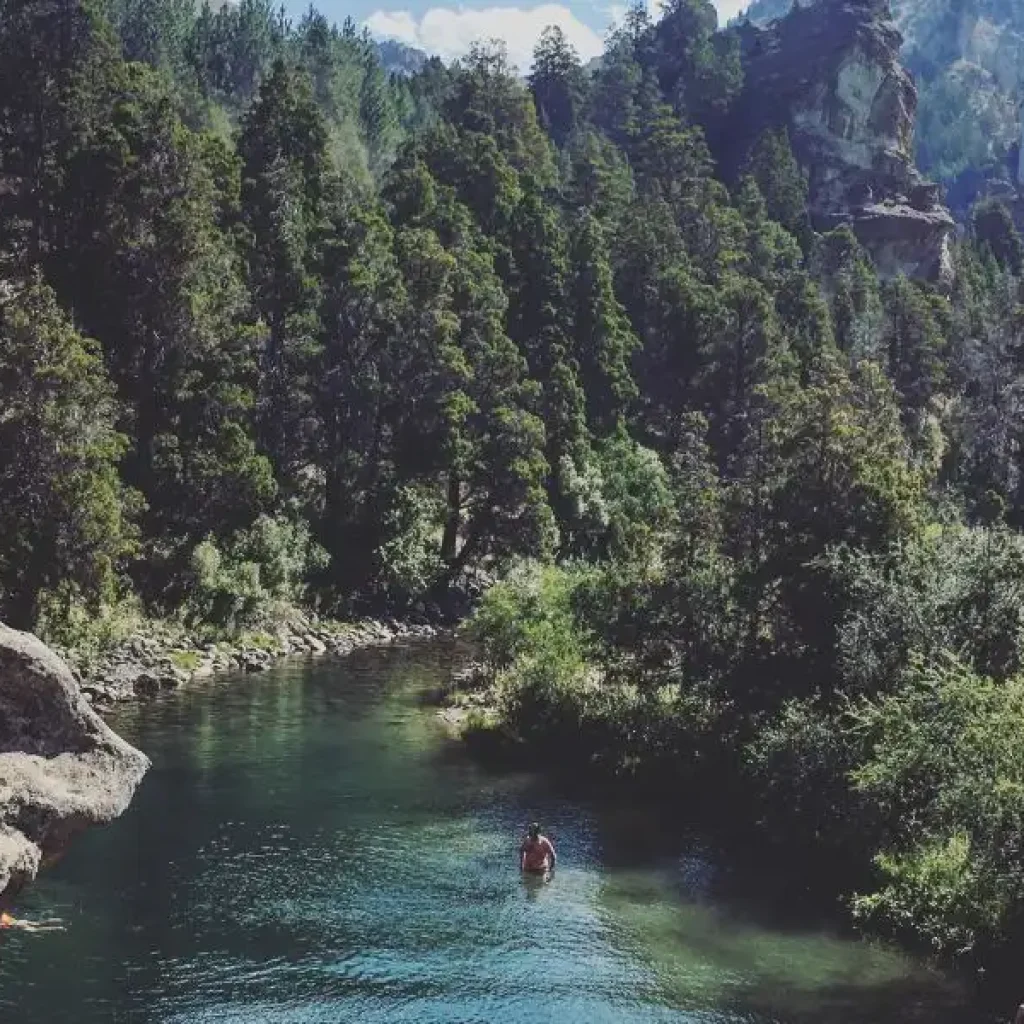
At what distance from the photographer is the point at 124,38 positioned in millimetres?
118625

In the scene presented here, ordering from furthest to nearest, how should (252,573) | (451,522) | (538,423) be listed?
1. (451,522)
2. (538,423)
3. (252,573)

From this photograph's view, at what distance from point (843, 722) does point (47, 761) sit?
24.5 m

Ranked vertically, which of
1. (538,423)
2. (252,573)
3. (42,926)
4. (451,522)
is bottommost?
(42,926)

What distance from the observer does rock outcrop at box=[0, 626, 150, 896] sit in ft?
44.8

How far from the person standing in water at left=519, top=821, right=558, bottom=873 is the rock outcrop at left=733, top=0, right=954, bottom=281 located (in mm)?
125534

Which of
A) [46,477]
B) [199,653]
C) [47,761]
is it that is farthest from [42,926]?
[199,653]

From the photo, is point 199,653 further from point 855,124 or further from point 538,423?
point 855,124

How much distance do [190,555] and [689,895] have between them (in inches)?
1436

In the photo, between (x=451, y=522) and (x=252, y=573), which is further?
(x=451, y=522)

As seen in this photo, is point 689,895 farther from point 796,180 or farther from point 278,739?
point 796,180

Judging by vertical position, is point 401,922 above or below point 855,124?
below

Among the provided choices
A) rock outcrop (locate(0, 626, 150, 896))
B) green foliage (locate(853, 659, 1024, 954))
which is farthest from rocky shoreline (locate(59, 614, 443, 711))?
rock outcrop (locate(0, 626, 150, 896))

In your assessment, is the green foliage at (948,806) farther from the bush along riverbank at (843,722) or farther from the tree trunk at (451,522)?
the tree trunk at (451,522)

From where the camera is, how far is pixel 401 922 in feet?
93.6
